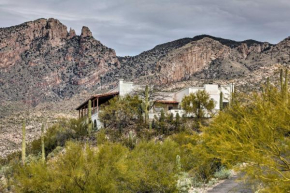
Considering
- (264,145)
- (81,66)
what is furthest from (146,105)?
(81,66)

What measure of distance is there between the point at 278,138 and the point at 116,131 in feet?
90.2

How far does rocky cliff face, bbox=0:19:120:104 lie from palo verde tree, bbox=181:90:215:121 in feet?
238

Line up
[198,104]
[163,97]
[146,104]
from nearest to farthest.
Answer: [146,104]
[198,104]
[163,97]

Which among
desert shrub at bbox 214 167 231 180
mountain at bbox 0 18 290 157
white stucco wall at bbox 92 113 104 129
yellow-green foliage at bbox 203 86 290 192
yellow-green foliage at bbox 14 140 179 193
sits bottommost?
desert shrub at bbox 214 167 231 180

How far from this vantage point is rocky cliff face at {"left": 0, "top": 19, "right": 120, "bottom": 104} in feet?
367

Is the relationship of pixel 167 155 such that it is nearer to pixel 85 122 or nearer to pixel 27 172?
pixel 27 172

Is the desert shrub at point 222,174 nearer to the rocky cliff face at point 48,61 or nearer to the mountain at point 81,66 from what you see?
the mountain at point 81,66

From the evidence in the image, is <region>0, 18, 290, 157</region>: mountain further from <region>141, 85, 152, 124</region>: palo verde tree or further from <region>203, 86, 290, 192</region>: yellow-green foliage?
<region>203, 86, 290, 192</region>: yellow-green foliage

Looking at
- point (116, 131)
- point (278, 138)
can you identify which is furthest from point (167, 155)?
point (116, 131)

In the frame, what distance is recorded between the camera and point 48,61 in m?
124

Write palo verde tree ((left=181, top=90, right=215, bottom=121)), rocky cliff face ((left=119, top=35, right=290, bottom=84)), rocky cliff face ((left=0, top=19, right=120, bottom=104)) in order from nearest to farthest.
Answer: palo verde tree ((left=181, top=90, right=215, bottom=121)) → rocky cliff face ((left=119, top=35, right=290, bottom=84)) → rocky cliff face ((left=0, top=19, right=120, bottom=104))

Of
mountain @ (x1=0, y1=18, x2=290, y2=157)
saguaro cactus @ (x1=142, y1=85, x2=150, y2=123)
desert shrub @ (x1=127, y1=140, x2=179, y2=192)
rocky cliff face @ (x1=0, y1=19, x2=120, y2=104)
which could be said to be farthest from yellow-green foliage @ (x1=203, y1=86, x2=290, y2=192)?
rocky cliff face @ (x1=0, y1=19, x2=120, y2=104)

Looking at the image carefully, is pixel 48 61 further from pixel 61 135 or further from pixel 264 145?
pixel 264 145

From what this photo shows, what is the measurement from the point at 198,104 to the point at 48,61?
92.4m
